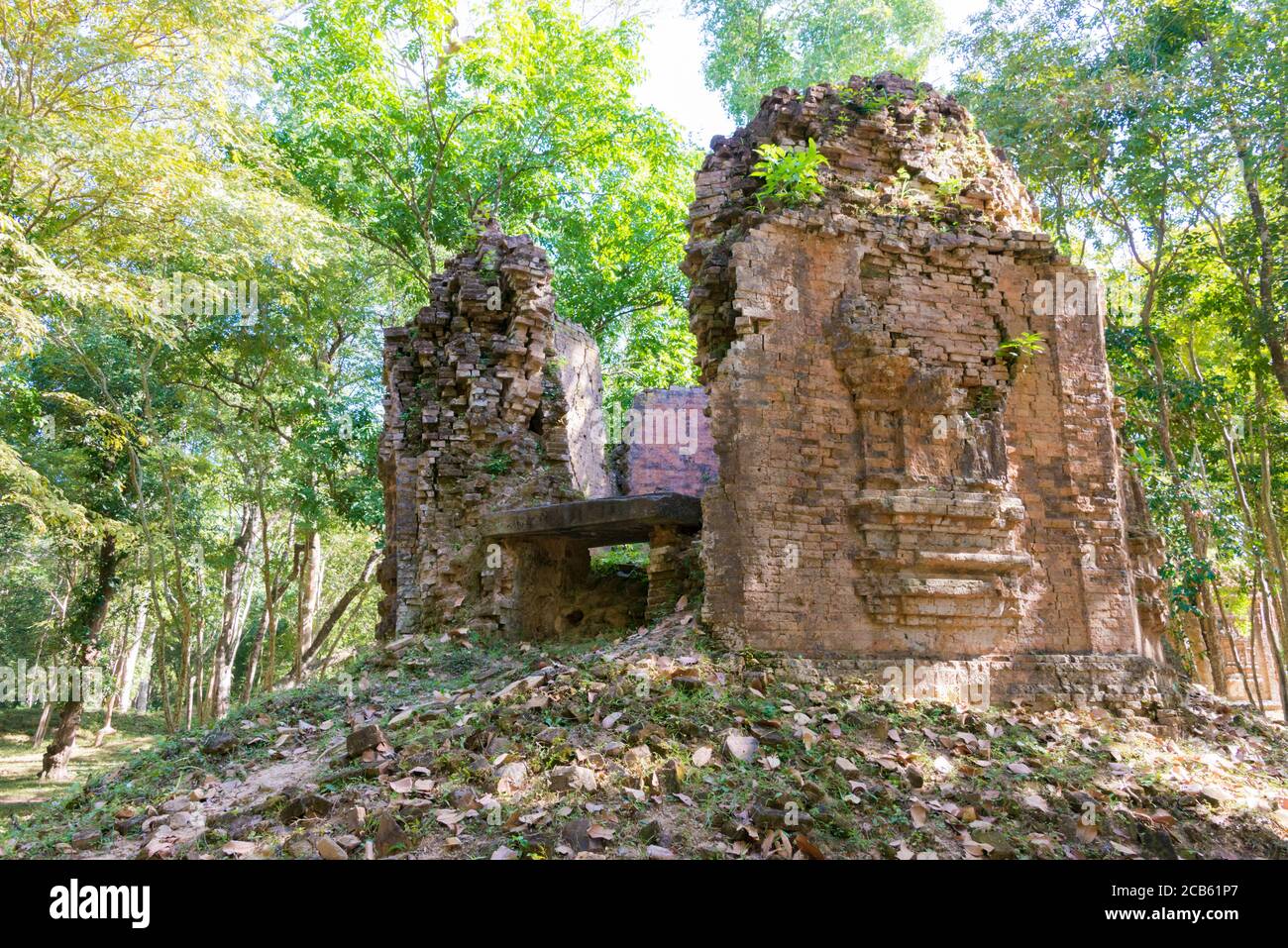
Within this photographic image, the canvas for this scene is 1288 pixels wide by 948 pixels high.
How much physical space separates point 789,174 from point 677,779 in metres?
5.37

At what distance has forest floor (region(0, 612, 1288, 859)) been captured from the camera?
482 centimetres

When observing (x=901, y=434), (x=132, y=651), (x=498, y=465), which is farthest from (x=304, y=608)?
(x=901, y=434)

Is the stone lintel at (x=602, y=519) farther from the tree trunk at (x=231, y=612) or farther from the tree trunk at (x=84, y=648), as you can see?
the tree trunk at (x=231, y=612)

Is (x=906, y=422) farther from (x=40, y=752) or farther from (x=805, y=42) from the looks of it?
(x=40, y=752)

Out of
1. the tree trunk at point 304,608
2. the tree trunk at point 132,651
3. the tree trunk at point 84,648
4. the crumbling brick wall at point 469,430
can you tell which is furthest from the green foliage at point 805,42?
the tree trunk at point 132,651

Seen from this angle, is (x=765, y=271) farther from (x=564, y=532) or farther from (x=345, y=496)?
(x=345, y=496)

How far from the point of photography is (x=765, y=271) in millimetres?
7656

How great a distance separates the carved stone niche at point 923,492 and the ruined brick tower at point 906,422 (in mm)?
19

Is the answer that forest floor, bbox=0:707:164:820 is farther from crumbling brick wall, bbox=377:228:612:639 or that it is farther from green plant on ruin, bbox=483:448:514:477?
green plant on ruin, bbox=483:448:514:477

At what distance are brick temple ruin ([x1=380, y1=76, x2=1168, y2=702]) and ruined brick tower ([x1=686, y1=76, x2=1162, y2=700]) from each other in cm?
2

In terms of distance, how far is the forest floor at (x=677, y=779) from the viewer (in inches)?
190

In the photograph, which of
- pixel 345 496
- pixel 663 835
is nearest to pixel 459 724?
pixel 663 835

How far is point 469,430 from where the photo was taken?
423 inches

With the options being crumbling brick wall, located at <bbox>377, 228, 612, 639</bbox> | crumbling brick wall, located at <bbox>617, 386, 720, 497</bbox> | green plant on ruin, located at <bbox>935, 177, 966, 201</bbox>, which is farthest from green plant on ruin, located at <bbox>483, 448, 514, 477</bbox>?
green plant on ruin, located at <bbox>935, 177, 966, 201</bbox>
